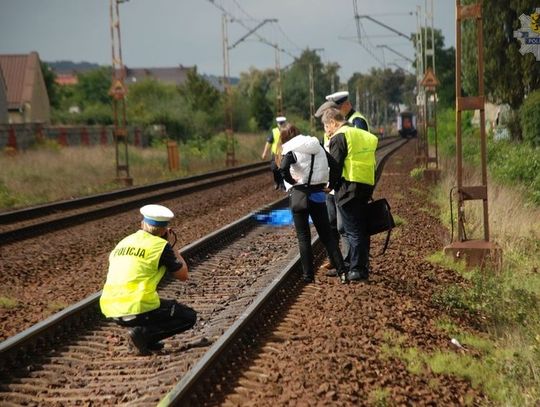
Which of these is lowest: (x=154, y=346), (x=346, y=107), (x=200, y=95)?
(x=154, y=346)

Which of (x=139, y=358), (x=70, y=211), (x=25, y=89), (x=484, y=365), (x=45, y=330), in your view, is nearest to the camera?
(x=484, y=365)

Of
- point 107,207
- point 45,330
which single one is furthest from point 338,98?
point 107,207

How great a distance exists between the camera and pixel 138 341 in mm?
6969

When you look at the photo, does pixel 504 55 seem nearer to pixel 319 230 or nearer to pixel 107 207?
pixel 107 207

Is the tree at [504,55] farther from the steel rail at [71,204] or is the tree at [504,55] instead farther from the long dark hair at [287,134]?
the long dark hair at [287,134]

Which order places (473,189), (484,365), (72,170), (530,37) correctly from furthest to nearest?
(72,170) < (530,37) < (473,189) < (484,365)

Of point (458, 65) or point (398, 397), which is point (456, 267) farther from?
point (398, 397)

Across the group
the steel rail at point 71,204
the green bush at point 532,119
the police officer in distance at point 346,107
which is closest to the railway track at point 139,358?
the police officer in distance at point 346,107

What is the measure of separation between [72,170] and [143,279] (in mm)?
24241

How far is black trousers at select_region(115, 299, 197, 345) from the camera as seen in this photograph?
7027 millimetres

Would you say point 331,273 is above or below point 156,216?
below

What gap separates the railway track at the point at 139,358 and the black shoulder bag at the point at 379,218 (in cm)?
113

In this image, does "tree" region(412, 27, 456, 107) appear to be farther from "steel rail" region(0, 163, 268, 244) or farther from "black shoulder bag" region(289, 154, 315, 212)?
"black shoulder bag" region(289, 154, 315, 212)

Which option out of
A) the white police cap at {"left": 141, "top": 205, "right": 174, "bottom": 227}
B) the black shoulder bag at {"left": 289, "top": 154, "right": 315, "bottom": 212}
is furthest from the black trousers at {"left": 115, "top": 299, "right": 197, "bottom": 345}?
the black shoulder bag at {"left": 289, "top": 154, "right": 315, "bottom": 212}
